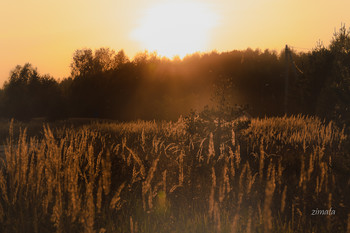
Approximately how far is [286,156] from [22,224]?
15.2ft

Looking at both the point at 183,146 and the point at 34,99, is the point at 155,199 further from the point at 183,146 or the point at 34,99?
the point at 34,99

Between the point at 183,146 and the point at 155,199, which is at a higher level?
the point at 183,146

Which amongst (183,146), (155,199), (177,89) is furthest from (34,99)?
(155,199)

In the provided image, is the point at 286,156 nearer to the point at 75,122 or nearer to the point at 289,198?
the point at 289,198

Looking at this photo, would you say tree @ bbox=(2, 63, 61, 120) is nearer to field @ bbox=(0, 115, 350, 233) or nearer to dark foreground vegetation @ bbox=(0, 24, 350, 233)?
dark foreground vegetation @ bbox=(0, 24, 350, 233)

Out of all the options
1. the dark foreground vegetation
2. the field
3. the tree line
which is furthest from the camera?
the tree line

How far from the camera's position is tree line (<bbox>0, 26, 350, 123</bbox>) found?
21203 mm

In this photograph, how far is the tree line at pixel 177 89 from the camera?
69.6ft

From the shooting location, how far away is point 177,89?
92.5ft

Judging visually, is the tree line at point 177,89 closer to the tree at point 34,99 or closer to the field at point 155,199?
the tree at point 34,99

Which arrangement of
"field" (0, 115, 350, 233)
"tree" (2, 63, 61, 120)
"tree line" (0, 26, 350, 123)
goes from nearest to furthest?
"field" (0, 115, 350, 233), "tree line" (0, 26, 350, 123), "tree" (2, 63, 61, 120)

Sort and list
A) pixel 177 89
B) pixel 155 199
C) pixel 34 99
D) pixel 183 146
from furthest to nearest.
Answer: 1. pixel 177 89
2. pixel 34 99
3. pixel 183 146
4. pixel 155 199

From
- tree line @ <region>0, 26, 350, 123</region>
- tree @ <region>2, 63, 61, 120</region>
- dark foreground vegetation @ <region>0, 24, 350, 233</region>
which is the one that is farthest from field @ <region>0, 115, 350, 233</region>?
tree @ <region>2, 63, 61, 120</region>

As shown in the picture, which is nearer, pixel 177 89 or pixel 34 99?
pixel 34 99
